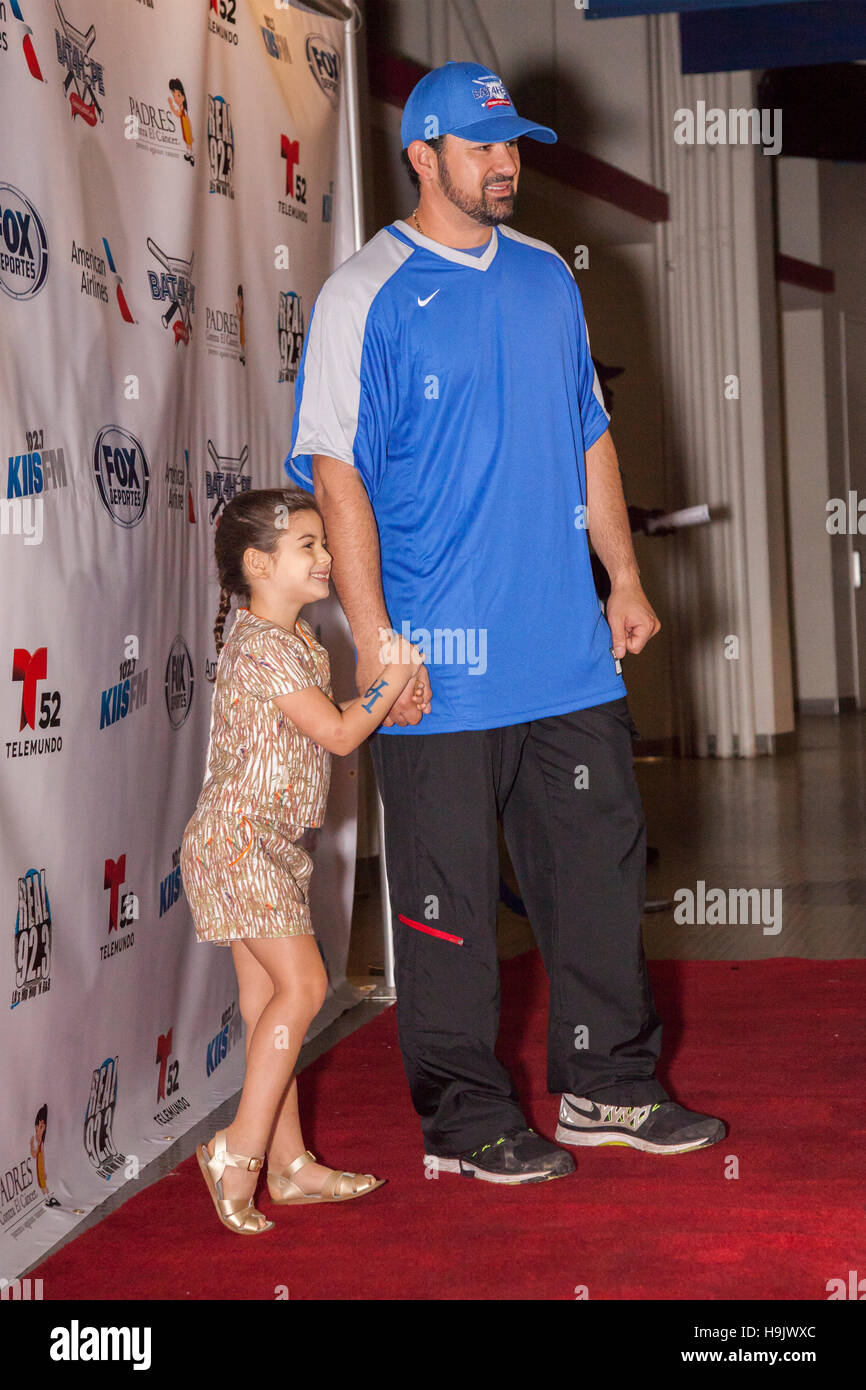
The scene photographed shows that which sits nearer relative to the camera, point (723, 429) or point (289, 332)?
point (289, 332)

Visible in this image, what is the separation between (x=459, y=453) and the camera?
210 centimetres

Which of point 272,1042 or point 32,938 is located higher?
point 32,938

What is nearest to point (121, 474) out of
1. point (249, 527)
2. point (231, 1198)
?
point (249, 527)

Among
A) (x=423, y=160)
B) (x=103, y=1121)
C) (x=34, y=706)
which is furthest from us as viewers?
(x=103, y=1121)

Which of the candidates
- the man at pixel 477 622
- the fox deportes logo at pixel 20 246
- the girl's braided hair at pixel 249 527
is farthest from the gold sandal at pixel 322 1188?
the fox deportes logo at pixel 20 246

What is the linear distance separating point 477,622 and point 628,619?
10.0 inches

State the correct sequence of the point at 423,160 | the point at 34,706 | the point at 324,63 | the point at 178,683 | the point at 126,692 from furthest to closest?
the point at 324,63, the point at 178,683, the point at 126,692, the point at 423,160, the point at 34,706

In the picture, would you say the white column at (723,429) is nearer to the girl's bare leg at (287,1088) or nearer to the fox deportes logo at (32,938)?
the girl's bare leg at (287,1088)

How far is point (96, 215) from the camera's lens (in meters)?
2.25

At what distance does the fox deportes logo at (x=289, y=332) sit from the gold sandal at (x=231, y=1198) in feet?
5.70

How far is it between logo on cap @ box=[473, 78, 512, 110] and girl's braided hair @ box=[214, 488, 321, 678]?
0.62 metres

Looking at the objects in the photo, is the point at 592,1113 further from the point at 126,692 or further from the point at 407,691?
the point at 126,692

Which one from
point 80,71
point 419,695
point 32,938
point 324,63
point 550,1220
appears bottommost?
point 550,1220

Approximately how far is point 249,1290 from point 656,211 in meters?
7.33
